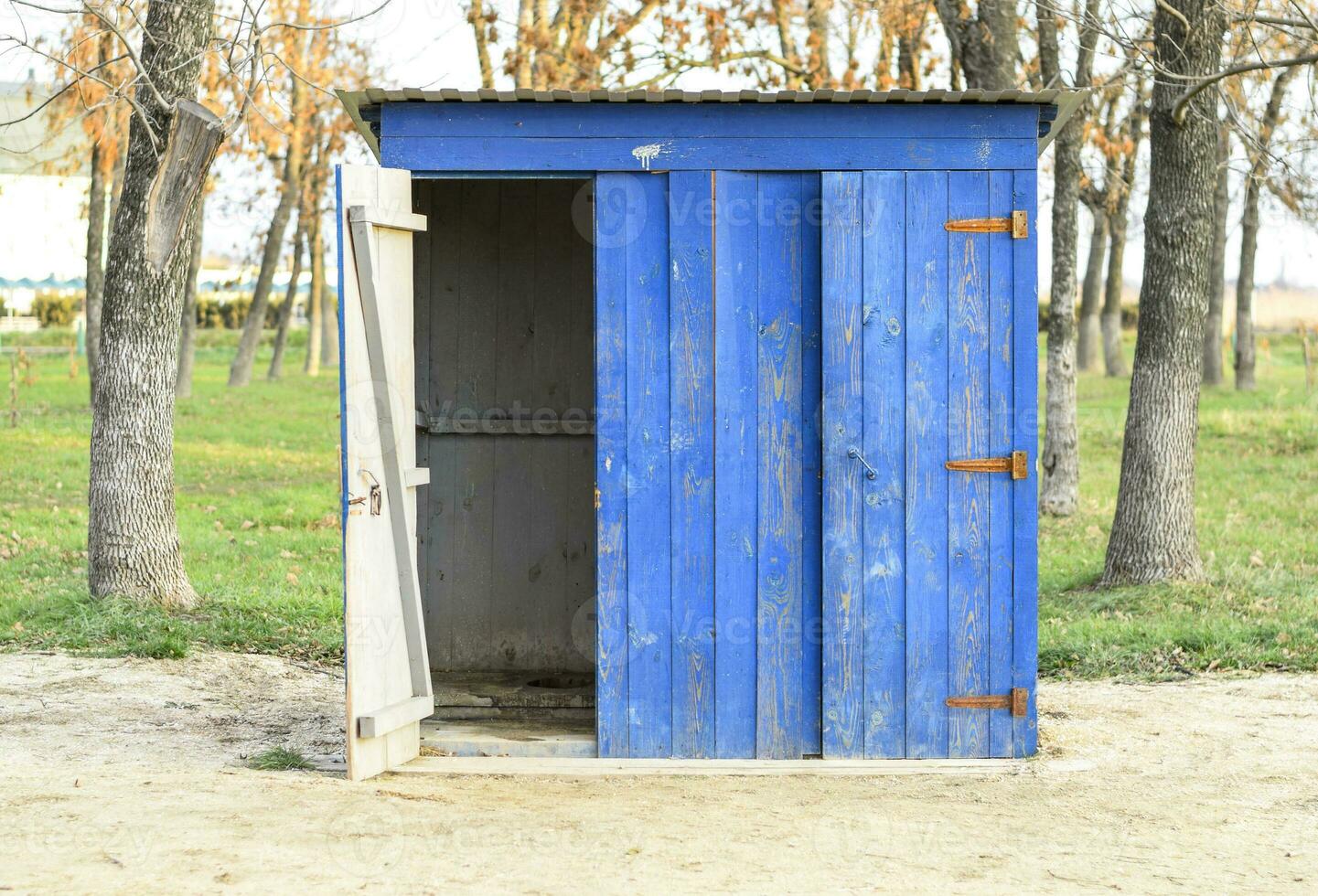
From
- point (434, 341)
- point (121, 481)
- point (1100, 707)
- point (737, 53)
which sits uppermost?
point (737, 53)

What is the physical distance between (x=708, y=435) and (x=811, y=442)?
0.44 meters

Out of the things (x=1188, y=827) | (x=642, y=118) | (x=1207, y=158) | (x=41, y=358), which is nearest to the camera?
(x=1188, y=827)

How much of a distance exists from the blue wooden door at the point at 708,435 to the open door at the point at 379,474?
81cm

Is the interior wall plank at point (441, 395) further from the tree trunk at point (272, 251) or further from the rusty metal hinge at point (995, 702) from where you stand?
the tree trunk at point (272, 251)

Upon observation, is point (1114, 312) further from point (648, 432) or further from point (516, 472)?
point (648, 432)

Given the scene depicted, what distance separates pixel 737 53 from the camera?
51.4 feet

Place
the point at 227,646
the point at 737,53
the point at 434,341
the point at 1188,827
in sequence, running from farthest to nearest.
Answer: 1. the point at 737,53
2. the point at 227,646
3. the point at 434,341
4. the point at 1188,827

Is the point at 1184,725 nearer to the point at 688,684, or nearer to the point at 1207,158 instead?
the point at 688,684

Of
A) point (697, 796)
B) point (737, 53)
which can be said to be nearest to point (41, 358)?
point (737, 53)

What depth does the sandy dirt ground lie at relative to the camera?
4660 mm

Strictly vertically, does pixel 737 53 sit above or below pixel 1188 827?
above

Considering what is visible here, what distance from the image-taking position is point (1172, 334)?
10.1 metres

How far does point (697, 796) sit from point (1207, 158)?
6.73 m

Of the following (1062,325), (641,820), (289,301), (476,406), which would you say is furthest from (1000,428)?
(289,301)
